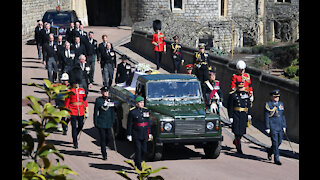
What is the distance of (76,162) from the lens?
539 inches

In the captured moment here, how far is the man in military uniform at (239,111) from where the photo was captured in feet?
49.2

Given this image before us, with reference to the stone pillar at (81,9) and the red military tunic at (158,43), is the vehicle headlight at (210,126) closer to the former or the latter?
the red military tunic at (158,43)

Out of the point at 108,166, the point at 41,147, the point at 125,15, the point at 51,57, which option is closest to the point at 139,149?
the point at 108,166

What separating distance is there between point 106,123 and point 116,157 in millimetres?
899

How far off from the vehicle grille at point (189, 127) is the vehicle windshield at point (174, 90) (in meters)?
1.22

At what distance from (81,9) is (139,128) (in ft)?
120

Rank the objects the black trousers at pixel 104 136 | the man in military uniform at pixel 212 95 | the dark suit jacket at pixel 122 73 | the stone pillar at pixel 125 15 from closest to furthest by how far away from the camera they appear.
Answer: the black trousers at pixel 104 136, the man in military uniform at pixel 212 95, the dark suit jacket at pixel 122 73, the stone pillar at pixel 125 15

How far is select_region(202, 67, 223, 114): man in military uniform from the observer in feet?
55.5

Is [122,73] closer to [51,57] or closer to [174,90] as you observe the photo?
[51,57]

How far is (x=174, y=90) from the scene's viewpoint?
1478cm

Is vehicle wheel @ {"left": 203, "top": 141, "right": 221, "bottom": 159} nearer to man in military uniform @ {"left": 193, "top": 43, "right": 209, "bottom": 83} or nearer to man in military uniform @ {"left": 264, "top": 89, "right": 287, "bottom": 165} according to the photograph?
man in military uniform @ {"left": 264, "top": 89, "right": 287, "bottom": 165}

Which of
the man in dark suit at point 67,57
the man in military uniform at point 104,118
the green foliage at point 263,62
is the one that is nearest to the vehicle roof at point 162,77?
the man in military uniform at point 104,118

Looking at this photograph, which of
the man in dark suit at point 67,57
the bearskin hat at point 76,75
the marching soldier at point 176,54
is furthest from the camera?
the marching soldier at point 176,54
